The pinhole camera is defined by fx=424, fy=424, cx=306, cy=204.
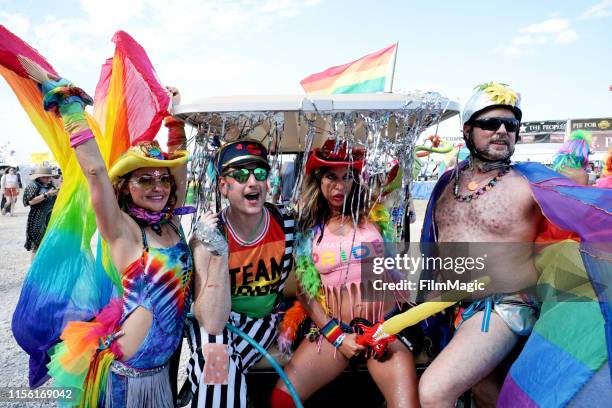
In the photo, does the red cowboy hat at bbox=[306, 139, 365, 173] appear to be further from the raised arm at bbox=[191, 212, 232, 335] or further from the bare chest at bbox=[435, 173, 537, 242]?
the raised arm at bbox=[191, 212, 232, 335]

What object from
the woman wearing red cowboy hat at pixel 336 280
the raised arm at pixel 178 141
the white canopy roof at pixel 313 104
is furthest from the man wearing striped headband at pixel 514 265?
the raised arm at pixel 178 141

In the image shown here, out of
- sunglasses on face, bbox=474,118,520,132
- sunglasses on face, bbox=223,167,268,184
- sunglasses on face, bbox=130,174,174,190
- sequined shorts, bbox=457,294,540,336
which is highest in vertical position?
sunglasses on face, bbox=474,118,520,132

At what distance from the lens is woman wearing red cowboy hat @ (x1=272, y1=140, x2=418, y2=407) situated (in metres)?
2.27

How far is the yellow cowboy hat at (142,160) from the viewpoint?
6.75 feet

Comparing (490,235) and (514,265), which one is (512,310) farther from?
(490,235)

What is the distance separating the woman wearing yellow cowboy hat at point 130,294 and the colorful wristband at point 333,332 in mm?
774

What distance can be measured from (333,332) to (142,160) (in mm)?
1351

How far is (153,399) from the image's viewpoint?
6.62 ft

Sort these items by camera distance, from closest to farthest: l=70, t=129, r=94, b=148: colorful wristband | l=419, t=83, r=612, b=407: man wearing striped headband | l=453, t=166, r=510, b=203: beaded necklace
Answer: l=419, t=83, r=612, b=407: man wearing striped headband < l=70, t=129, r=94, b=148: colorful wristband < l=453, t=166, r=510, b=203: beaded necklace

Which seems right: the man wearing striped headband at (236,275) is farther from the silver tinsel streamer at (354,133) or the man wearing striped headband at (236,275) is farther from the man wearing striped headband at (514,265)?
the man wearing striped headband at (514,265)

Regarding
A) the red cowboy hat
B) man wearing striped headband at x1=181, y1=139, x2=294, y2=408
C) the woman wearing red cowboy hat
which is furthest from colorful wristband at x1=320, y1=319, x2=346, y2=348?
the red cowboy hat

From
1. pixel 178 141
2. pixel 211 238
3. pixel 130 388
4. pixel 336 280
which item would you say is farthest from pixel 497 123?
pixel 130 388

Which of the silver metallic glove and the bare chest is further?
the bare chest

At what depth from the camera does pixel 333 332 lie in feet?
7.70
